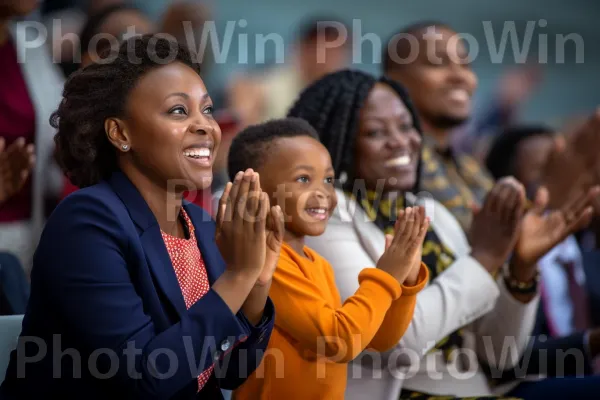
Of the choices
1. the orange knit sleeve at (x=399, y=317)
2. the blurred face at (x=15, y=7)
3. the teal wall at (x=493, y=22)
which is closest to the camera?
the orange knit sleeve at (x=399, y=317)

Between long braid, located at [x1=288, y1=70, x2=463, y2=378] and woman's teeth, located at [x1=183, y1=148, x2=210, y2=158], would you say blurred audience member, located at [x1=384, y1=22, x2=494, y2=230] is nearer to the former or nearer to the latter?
long braid, located at [x1=288, y1=70, x2=463, y2=378]

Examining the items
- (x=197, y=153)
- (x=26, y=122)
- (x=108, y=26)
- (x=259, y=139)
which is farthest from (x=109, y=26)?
(x=197, y=153)

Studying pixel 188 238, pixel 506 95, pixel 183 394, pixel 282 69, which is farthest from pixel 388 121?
pixel 506 95

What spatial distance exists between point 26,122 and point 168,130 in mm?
1290

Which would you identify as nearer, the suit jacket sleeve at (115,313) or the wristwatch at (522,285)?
the suit jacket sleeve at (115,313)

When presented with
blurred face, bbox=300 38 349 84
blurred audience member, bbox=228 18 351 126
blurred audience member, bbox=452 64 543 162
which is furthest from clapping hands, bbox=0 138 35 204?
blurred audience member, bbox=452 64 543 162

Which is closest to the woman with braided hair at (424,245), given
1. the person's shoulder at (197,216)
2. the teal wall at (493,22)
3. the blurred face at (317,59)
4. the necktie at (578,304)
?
the person's shoulder at (197,216)

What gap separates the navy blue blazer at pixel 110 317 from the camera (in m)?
1.34

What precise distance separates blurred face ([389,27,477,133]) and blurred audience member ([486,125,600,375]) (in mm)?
409

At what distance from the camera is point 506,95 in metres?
6.14

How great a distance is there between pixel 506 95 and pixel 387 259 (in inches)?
186

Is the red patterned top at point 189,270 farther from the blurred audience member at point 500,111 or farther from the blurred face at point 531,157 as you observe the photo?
the blurred audience member at point 500,111

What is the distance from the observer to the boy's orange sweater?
5.30 ft

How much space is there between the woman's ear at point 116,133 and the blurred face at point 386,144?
31.6 inches
